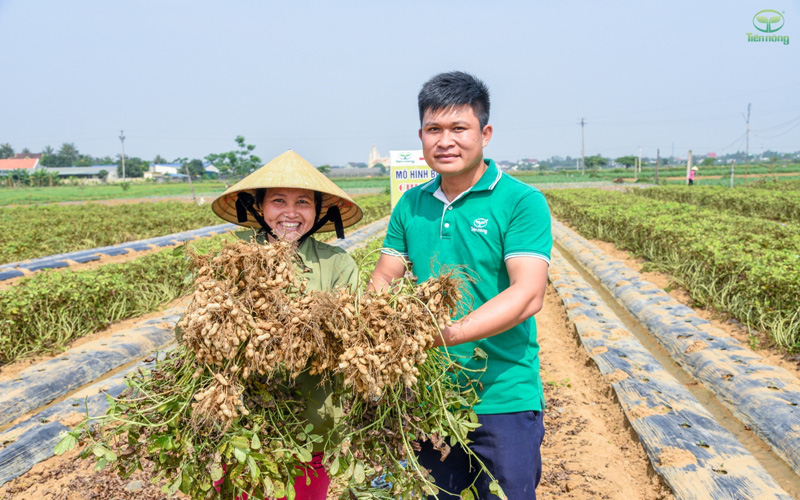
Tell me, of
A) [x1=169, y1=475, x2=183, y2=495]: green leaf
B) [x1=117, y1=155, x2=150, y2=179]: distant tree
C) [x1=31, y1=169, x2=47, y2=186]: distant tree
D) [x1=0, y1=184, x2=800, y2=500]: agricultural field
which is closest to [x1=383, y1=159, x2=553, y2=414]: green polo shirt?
[x1=0, y1=184, x2=800, y2=500]: agricultural field

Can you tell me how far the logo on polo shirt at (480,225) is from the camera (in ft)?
5.88

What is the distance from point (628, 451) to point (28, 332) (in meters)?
5.63

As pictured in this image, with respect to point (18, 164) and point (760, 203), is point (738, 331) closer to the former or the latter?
point (760, 203)

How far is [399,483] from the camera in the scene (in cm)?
159

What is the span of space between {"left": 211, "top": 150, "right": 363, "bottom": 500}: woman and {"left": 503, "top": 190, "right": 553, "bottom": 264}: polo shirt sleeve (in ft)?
1.78

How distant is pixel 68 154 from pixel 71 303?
387 feet

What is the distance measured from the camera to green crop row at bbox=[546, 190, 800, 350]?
5258mm

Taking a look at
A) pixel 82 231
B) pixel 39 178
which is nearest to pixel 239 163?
pixel 39 178

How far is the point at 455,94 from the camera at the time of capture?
69.0 inches

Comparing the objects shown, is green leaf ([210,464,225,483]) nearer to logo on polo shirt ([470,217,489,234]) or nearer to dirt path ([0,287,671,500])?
logo on polo shirt ([470,217,489,234])

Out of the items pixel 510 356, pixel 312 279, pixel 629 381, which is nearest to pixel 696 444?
pixel 629 381

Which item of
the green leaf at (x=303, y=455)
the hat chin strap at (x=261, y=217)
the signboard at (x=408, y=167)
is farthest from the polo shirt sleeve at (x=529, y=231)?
the signboard at (x=408, y=167)

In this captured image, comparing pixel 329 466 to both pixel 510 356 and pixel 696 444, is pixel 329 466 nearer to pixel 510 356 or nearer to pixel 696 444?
pixel 510 356

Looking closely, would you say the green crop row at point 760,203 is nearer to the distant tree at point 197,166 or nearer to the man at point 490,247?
the man at point 490,247
